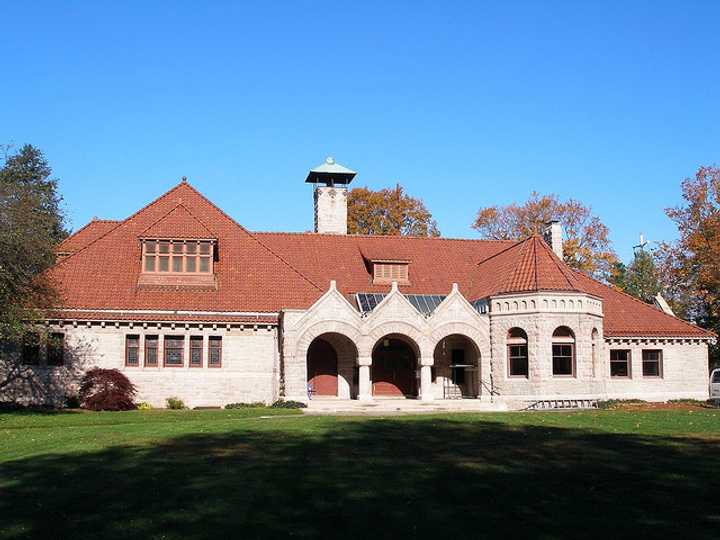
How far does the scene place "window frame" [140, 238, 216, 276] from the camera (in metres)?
35.0

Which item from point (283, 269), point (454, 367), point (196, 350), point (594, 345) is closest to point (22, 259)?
Answer: point (196, 350)

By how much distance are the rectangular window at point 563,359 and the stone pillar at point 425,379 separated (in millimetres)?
5115

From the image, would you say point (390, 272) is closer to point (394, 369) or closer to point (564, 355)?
point (394, 369)

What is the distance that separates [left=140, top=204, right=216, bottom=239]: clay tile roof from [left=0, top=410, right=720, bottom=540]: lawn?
52.5ft

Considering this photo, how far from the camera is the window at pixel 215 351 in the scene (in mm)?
33688

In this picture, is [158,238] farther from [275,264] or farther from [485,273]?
[485,273]

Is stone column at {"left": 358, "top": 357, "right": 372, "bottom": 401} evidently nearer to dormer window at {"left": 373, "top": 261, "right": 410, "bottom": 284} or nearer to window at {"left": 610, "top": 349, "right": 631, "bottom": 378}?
dormer window at {"left": 373, "top": 261, "right": 410, "bottom": 284}

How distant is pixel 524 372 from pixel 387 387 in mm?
6483

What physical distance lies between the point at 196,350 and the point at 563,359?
15.0 metres

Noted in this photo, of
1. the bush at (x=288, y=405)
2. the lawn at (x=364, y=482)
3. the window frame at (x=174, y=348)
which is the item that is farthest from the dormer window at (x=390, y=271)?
the lawn at (x=364, y=482)

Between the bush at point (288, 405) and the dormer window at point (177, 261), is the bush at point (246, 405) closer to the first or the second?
the bush at point (288, 405)

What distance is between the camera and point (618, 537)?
9.80 m

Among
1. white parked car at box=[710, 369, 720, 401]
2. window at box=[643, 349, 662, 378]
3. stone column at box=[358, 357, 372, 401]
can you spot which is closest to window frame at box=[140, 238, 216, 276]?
stone column at box=[358, 357, 372, 401]

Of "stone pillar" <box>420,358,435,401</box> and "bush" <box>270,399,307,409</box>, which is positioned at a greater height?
"stone pillar" <box>420,358,435,401</box>
